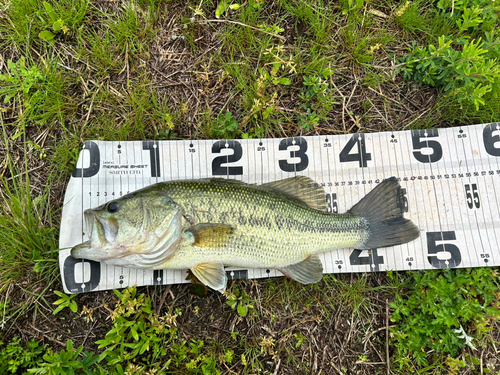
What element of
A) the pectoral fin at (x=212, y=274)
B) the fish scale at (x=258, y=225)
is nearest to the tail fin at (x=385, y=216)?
the fish scale at (x=258, y=225)

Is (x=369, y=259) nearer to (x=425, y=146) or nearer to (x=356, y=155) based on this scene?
(x=356, y=155)

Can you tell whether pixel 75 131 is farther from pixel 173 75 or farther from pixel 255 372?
pixel 255 372

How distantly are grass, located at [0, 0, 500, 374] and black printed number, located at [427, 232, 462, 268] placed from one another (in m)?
0.20

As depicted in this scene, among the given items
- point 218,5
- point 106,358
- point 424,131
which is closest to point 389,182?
point 424,131

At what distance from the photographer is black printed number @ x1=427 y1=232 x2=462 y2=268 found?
365cm

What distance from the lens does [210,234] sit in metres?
3.08

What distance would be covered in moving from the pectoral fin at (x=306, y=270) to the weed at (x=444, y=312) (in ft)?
3.26

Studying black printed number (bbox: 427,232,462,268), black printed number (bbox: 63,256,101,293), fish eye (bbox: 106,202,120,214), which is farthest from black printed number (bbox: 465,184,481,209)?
black printed number (bbox: 63,256,101,293)

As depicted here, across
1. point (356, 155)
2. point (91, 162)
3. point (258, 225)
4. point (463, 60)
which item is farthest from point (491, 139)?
point (91, 162)

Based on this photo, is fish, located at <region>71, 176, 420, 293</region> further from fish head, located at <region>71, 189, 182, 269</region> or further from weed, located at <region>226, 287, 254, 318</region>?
weed, located at <region>226, 287, 254, 318</region>

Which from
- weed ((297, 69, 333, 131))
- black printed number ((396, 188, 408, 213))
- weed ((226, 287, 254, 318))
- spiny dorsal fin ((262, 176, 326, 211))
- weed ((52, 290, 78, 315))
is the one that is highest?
weed ((297, 69, 333, 131))

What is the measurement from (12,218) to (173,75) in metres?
2.47

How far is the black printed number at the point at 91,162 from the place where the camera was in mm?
3639

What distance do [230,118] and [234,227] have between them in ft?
4.70
